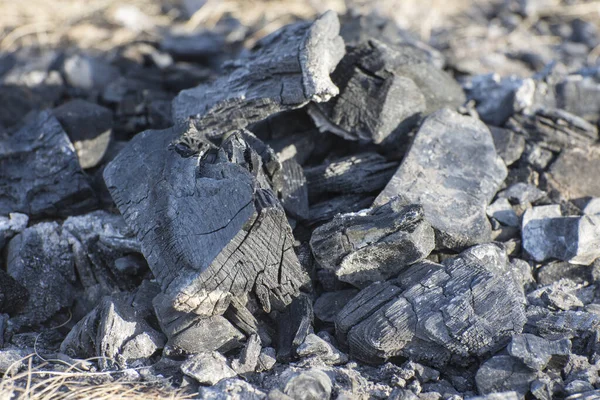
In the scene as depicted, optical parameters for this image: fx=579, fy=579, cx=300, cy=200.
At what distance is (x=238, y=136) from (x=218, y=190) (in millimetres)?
547

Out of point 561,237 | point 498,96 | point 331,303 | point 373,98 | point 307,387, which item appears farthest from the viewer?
point 498,96

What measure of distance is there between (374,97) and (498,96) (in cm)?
127

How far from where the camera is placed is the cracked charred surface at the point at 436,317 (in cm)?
265

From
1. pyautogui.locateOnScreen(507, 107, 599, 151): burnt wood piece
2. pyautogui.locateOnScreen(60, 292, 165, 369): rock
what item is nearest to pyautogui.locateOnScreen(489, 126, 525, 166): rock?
pyautogui.locateOnScreen(507, 107, 599, 151): burnt wood piece

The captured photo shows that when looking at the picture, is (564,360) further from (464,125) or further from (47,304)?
(47,304)

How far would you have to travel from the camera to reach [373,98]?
3.74 meters

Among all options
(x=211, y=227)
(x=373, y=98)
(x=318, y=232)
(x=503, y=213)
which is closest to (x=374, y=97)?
(x=373, y=98)

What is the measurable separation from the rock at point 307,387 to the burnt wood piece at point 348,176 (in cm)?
134

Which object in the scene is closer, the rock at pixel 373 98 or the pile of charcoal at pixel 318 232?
the pile of charcoal at pixel 318 232

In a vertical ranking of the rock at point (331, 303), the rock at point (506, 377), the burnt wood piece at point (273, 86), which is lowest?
the rock at point (506, 377)

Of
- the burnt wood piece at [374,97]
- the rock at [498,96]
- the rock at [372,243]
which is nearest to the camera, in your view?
the rock at [372,243]

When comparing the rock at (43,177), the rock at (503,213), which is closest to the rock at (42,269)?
the rock at (43,177)

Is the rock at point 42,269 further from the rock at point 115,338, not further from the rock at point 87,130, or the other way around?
the rock at point 87,130

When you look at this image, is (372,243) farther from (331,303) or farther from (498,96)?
(498,96)
